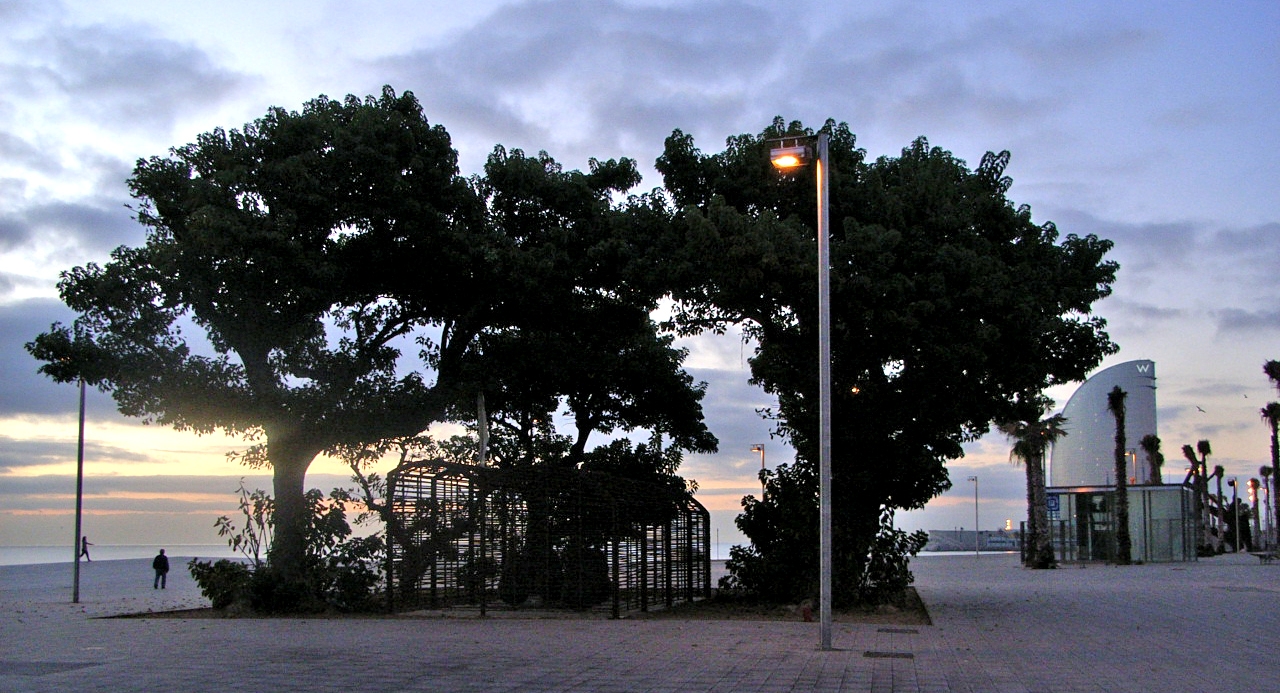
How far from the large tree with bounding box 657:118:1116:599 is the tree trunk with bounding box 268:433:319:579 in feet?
27.4

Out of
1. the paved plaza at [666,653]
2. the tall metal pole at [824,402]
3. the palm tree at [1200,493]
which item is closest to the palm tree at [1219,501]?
the palm tree at [1200,493]

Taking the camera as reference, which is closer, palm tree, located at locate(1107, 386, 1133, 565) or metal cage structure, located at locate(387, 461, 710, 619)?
metal cage structure, located at locate(387, 461, 710, 619)

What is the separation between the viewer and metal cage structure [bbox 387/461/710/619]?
773 inches

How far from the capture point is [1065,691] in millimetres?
10773

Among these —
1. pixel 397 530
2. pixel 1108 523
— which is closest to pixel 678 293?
pixel 397 530

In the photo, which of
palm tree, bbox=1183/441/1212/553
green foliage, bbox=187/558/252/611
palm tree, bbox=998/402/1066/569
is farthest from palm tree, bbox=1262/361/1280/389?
green foliage, bbox=187/558/252/611

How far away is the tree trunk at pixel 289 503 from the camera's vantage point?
21531mm

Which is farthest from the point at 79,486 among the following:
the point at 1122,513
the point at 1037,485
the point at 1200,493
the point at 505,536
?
the point at 1200,493

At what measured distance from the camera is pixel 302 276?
860 inches

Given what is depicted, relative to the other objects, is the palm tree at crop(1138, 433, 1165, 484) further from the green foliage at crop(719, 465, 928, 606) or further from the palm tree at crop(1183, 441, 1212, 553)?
the green foliage at crop(719, 465, 928, 606)

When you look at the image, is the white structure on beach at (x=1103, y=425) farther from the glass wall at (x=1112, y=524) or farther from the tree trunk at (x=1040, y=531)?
the tree trunk at (x=1040, y=531)

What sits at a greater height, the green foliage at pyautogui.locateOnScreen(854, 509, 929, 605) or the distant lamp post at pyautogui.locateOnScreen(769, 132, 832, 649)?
the distant lamp post at pyautogui.locateOnScreen(769, 132, 832, 649)

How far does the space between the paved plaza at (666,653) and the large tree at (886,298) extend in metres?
3.40

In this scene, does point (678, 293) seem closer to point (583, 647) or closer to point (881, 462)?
point (881, 462)
